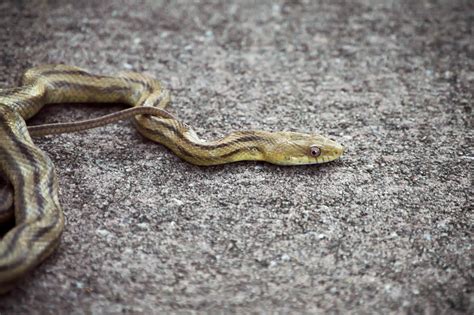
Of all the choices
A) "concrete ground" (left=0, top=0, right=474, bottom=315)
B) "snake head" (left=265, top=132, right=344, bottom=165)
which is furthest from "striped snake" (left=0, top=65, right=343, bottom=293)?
"concrete ground" (left=0, top=0, right=474, bottom=315)

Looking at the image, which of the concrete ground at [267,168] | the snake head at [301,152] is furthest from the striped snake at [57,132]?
the concrete ground at [267,168]

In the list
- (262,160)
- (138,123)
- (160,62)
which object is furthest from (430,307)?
(160,62)

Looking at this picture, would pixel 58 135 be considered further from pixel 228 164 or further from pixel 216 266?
pixel 216 266

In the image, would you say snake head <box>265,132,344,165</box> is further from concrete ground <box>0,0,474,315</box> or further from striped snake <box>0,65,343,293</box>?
concrete ground <box>0,0,474,315</box>

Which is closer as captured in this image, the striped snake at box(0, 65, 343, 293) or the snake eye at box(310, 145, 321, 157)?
the striped snake at box(0, 65, 343, 293)

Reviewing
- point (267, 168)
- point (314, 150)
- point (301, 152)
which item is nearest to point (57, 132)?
point (267, 168)

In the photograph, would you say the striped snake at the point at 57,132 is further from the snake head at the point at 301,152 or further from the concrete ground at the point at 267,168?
the concrete ground at the point at 267,168
